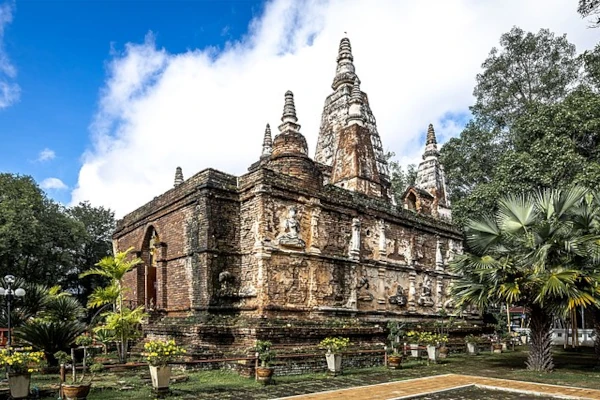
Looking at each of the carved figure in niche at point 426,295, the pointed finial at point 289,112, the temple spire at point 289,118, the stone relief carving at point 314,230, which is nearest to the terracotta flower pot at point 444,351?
the carved figure in niche at point 426,295

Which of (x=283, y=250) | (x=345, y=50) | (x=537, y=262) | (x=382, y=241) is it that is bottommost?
(x=537, y=262)

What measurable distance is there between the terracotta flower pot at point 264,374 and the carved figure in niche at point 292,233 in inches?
193

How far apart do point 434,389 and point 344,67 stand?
19.6 metres

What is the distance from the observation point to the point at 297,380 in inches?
449

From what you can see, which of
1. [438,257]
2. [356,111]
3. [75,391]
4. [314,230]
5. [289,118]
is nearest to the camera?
[75,391]

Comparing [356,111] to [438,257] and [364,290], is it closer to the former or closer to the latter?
[438,257]

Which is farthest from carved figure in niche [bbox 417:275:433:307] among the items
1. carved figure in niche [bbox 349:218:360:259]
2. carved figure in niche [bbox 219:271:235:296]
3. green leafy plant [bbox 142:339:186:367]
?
green leafy plant [bbox 142:339:186:367]

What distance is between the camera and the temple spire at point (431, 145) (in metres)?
26.4

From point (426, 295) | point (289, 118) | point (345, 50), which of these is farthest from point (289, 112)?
point (345, 50)

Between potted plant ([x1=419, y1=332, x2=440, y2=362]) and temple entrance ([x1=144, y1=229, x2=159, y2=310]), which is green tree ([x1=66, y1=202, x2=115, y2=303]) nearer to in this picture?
temple entrance ([x1=144, y1=229, x2=159, y2=310])

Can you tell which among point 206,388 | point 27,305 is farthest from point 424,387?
point 27,305

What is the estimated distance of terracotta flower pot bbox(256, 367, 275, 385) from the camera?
10619 mm

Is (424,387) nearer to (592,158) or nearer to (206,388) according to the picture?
(206,388)

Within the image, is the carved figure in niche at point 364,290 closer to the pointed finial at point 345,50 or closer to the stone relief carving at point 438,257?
the stone relief carving at point 438,257
